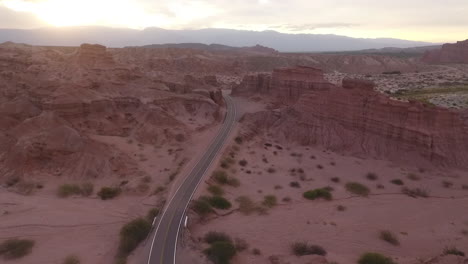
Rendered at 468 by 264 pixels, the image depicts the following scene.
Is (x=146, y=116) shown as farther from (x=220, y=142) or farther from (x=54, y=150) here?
(x=54, y=150)

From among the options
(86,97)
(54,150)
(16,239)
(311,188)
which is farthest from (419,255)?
(86,97)

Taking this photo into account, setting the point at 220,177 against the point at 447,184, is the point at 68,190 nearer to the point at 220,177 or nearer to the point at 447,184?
the point at 220,177

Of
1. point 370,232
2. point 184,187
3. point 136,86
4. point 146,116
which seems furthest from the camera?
point 136,86

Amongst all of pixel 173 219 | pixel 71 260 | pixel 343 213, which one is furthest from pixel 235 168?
pixel 71 260

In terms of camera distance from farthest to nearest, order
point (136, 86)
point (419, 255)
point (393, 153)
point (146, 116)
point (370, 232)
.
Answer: point (136, 86)
point (146, 116)
point (393, 153)
point (370, 232)
point (419, 255)

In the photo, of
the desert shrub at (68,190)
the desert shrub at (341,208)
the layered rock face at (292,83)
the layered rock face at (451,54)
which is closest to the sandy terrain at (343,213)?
the desert shrub at (341,208)

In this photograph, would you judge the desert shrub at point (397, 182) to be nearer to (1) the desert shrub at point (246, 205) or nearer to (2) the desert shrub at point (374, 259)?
(1) the desert shrub at point (246, 205)

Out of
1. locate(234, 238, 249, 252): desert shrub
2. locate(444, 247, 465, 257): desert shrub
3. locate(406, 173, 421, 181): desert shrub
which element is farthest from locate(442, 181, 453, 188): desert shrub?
locate(234, 238, 249, 252): desert shrub

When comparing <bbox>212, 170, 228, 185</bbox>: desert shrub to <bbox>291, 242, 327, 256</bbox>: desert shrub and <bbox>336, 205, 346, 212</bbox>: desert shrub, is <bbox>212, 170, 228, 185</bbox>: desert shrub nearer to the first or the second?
<bbox>336, 205, 346, 212</bbox>: desert shrub
